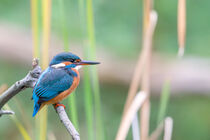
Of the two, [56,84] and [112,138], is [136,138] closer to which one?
[56,84]

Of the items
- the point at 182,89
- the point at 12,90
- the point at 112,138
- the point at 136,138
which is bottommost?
the point at 112,138

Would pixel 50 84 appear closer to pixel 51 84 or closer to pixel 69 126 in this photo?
pixel 51 84

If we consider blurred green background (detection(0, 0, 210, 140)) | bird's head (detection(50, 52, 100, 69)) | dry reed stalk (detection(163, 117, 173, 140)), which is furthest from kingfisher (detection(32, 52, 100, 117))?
blurred green background (detection(0, 0, 210, 140))

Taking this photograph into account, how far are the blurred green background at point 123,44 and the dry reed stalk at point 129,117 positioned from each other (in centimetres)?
249

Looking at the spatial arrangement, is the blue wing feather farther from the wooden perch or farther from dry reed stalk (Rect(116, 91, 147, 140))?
dry reed stalk (Rect(116, 91, 147, 140))

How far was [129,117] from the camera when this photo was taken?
6.27 feet

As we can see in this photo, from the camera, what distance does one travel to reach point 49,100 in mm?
2320

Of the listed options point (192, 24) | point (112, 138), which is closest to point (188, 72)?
point (192, 24)

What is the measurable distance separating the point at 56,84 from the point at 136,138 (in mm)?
690

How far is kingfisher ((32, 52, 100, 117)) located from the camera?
7.18ft

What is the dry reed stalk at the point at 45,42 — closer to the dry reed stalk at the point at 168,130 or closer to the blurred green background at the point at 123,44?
the dry reed stalk at the point at 168,130

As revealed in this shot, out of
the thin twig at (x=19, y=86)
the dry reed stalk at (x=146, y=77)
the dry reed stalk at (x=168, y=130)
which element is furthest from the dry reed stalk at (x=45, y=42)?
the dry reed stalk at (x=168, y=130)

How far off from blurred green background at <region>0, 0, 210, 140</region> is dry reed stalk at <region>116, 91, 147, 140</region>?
2486mm

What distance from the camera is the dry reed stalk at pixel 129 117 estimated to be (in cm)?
187
